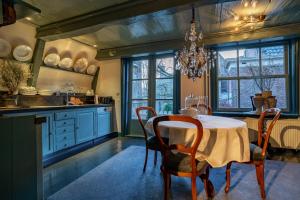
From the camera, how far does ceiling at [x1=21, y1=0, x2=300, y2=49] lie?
265 cm

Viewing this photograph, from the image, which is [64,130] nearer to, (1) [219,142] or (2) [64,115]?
(2) [64,115]

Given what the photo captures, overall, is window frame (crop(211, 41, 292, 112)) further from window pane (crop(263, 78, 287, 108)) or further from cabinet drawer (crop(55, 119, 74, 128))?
cabinet drawer (crop(55, 119, 74, 128))

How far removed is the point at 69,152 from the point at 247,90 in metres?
3.99

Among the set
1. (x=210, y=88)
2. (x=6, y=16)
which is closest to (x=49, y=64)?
(x=6, y=16)

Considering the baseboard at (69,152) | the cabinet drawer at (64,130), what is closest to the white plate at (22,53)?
the cabinet drawer at (64,130)

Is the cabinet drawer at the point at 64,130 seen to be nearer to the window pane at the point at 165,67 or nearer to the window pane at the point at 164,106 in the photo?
the window pane at the point at 164,106

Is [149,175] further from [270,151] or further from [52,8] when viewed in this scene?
[52,8]

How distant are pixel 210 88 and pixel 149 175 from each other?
8.31ft

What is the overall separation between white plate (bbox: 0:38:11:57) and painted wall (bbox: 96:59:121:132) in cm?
249

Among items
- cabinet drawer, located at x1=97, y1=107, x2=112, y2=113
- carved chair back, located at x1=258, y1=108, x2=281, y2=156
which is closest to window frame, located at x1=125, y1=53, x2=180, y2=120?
cabinet drawer, located at x1=97, y1=107, x2=112, y2=113

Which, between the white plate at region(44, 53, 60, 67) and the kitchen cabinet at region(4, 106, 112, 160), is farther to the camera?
the white plate at region(44, 53, 60, 67)

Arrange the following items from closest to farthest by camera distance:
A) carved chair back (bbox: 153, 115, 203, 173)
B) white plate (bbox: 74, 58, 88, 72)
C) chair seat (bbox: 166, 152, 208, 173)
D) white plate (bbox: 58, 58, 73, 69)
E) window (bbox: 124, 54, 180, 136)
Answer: carved chair back (bbox: 153, 115, 203, 173) → chair seat (bbox: 166, 152, 208, 173) → white plate (bbox: 58, 58, 73, 69) → white plate (bbox: 74, 58, 88, 72) → window (bbox: 124, 54, 180, 136)

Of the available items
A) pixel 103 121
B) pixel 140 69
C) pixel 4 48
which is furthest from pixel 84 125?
pixel 140 69

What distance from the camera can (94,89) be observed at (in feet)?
17.5
